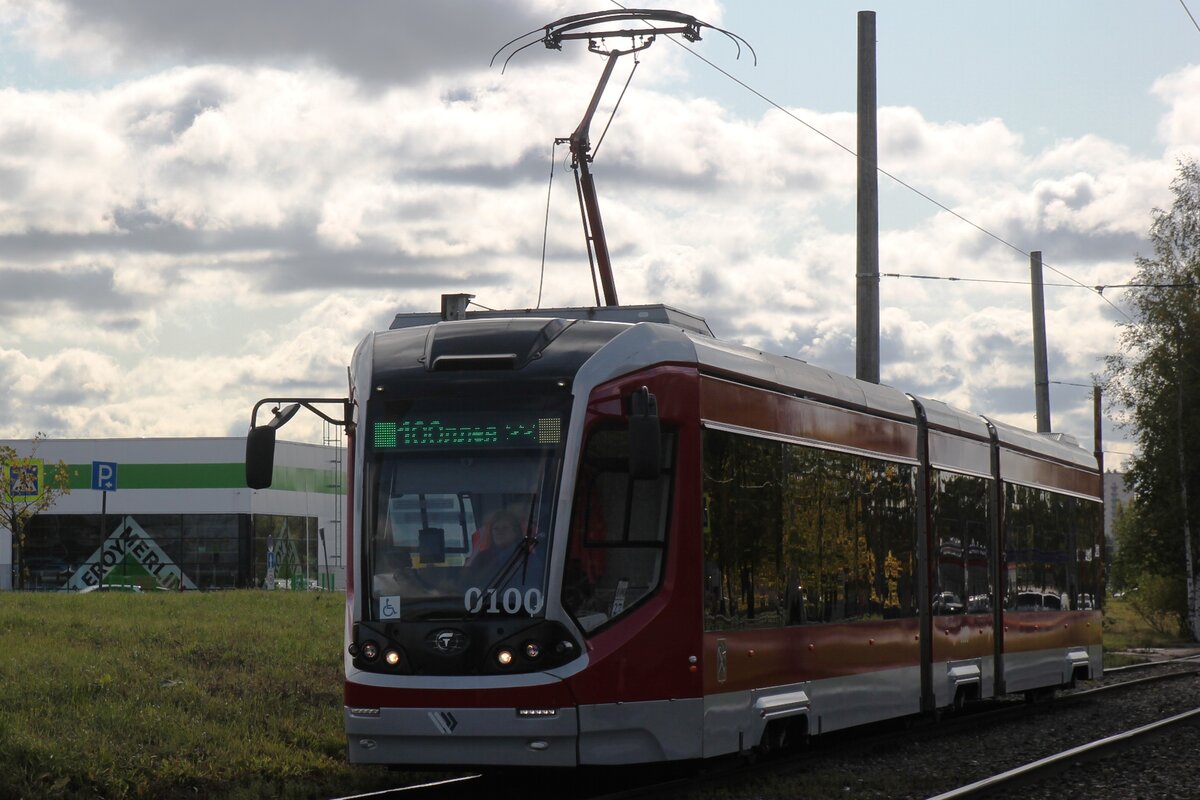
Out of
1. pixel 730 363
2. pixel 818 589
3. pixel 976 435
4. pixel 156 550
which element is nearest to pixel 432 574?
pixel 730 363

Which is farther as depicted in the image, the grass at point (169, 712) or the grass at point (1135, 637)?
the grass at point (1135, 637)

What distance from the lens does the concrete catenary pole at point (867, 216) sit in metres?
21.5

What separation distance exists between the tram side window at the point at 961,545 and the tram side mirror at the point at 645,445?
23.0 ft

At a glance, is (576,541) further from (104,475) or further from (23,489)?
(23,489)

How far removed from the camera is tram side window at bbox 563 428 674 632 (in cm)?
1093

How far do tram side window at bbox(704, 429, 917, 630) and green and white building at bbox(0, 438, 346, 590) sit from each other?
55.6 m

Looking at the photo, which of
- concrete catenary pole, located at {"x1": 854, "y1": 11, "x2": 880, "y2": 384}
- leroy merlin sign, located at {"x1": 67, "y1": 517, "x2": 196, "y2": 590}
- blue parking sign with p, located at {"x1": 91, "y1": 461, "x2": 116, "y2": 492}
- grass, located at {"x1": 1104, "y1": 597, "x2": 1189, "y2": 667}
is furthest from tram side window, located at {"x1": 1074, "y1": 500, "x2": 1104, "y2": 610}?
leroy merlin sign, located at {"x1": 67, "y1": 517, "x2": 196, "y2": 590}

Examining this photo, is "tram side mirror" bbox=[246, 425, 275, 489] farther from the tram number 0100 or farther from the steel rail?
the steel rail

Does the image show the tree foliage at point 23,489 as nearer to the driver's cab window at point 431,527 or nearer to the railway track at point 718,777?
the railway track at point 718,777

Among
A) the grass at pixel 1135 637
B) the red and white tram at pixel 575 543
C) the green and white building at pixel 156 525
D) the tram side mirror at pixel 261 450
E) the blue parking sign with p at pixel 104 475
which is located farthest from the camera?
the green and white building at pixel 156 525

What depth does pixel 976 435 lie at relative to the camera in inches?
738

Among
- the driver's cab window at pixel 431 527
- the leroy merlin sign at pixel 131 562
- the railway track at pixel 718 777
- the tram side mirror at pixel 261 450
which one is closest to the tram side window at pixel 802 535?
the railway track at pixel 718 777

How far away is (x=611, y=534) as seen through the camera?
Result: 36.6 ft

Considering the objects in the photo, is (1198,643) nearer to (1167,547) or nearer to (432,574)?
(1167,547)
